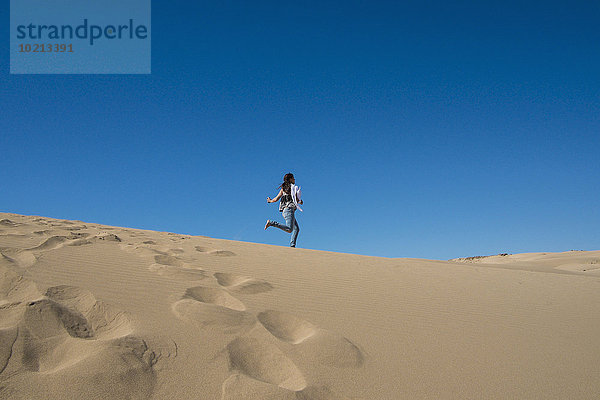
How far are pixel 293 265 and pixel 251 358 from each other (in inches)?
94.4

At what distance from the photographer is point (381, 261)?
5281mm

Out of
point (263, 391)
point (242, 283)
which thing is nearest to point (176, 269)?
point (242, 283)

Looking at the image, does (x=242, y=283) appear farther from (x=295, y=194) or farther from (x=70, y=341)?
(x=295, y=194)

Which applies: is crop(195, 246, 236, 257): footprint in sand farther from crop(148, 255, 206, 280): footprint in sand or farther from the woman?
the woman

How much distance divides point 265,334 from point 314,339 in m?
0.32

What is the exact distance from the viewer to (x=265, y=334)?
7.36 feet

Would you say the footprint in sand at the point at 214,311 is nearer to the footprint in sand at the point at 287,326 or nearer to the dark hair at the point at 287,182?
the footprint in sand at the point at 287,326

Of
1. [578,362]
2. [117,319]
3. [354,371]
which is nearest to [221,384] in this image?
[354,371]

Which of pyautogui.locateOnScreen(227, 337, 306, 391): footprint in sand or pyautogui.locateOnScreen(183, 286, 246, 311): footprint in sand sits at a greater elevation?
pyautogui.locateOnScreen(183, 286, 246, 311): footprint in sand

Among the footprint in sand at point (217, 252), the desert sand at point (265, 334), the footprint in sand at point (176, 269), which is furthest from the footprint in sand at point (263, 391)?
the footprint in sand at point (217, 252)

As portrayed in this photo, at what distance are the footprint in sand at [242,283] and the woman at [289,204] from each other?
17.0 feet

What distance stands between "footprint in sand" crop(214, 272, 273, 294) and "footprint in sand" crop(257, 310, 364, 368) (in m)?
0.52

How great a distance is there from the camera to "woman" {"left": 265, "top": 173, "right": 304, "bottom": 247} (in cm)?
877

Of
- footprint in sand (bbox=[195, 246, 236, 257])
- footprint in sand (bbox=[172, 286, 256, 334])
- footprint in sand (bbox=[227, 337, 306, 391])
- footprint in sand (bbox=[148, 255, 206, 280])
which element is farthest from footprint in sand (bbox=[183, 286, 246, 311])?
footprint in sand (bbox=[195, 246, 236, 257])
